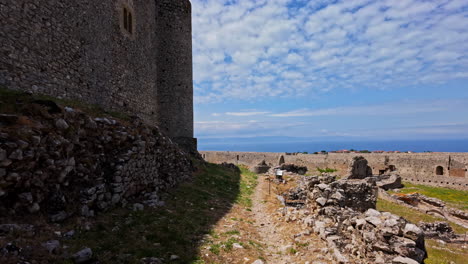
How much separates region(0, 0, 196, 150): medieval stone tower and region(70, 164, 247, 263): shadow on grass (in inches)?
247

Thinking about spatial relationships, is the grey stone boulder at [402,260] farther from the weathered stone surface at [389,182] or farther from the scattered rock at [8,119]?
the weathered stone surface at [389,182]

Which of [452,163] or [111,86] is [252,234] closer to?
[111,86]

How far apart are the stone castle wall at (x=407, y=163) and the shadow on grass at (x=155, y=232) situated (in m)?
29.1

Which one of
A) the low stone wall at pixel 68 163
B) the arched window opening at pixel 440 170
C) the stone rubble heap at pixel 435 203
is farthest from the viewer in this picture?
the arched window opening at pixel 440 170

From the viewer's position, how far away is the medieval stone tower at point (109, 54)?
387 inches

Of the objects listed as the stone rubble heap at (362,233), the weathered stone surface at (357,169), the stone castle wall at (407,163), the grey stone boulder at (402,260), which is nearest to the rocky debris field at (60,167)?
the stone rubble heap at (362,233)

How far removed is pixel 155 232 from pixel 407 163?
138 ft

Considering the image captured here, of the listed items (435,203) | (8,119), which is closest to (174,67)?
(8,119)

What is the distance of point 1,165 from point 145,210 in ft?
14.4

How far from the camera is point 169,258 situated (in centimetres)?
625

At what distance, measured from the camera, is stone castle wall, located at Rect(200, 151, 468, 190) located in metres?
34.1

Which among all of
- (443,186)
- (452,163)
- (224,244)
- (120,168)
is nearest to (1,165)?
(120,168)

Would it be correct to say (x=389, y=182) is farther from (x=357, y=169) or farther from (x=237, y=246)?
(x=237, y=246)

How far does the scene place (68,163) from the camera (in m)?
6.96
